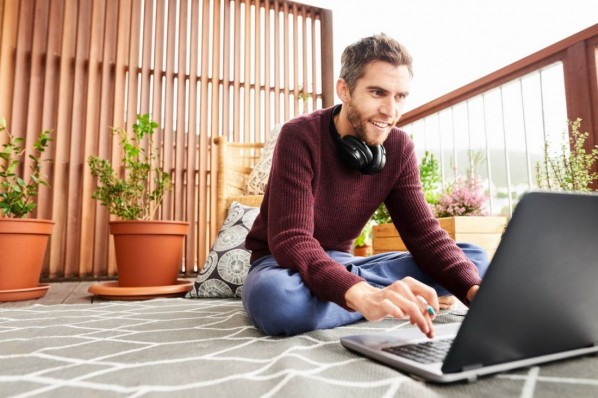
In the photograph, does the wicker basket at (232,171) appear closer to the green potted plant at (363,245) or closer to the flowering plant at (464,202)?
the flowering plant at (464,202)

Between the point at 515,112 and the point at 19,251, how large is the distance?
2737 millimetres

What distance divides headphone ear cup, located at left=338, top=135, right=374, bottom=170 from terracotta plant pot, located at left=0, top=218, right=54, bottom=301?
63.5 inches

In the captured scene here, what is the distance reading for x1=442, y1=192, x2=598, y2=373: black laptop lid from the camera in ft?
1.70

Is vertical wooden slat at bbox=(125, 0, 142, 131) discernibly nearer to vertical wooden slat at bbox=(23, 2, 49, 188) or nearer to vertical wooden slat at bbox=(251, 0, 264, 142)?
vertical wooden slat at bbox=(23, 2, 49, 188)

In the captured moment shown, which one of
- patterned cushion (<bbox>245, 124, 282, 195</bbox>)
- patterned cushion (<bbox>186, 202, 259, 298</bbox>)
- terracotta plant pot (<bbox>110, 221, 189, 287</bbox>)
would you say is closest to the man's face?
patterned cushion (<bbox>186, 202, 259, 298</bbox>)

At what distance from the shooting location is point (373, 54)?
1.13 m

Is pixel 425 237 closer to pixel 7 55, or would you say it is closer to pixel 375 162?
pixel 375 162

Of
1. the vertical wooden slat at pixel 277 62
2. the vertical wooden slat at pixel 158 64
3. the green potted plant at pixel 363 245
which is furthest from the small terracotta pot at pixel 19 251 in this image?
the green potted plant at pixel 363 245

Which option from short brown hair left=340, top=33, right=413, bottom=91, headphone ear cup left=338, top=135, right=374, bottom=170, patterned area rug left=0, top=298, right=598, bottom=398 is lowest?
patterned area rug left=0, top=298, right=598, bottom=398

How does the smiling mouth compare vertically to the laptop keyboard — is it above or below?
above

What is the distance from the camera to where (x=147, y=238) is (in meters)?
2.00

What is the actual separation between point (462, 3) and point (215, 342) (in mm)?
2848

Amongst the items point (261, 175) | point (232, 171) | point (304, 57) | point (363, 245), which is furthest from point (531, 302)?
point (304, 57)

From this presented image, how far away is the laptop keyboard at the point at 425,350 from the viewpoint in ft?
2.27
